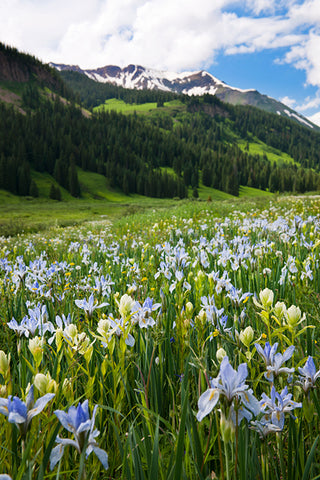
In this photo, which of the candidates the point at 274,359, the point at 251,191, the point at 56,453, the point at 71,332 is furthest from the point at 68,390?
the point at 251,191

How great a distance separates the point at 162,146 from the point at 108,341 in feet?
456

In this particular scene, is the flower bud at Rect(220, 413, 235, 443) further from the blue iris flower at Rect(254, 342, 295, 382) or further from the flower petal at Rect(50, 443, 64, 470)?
the flower petal at Rect(50, 443, 64, 470)

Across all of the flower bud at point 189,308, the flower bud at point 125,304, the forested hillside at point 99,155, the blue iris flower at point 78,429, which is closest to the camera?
the blue iris flower at point 78,429

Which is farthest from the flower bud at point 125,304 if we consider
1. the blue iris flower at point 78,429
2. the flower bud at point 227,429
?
the flower bud at point 227,429

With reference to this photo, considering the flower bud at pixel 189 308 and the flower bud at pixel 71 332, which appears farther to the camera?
the flower bud at pixel 189 308

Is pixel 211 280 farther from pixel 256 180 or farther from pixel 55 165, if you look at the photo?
pixel 256 180

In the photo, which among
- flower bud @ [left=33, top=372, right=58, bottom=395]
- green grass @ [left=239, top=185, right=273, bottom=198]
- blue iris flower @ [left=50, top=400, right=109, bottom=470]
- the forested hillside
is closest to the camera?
blue iris flower @ [left=50, top=400, right=109, bottom=470]

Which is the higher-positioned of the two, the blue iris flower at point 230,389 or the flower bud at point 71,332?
the blue iris flower at point 230,389

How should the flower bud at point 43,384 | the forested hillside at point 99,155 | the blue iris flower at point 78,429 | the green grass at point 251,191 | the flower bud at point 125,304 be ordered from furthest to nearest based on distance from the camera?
the green grass at point 251,191 < the forested hillside at point 99,155 < the flower bud at point 125,304 < the flower bud at point 43,384 < the blue iris flower at point 78,429

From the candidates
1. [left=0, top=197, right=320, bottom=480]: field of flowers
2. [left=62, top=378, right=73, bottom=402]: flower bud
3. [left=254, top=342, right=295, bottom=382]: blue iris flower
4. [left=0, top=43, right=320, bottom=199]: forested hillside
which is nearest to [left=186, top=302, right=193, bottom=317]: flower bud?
[left=0, top=197, right=320, bottom=480]: field of flowers

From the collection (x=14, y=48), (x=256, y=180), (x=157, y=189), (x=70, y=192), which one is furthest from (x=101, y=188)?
(x=14, y=48)

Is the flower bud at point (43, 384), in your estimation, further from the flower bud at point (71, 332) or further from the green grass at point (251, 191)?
the green grass at point (251, 191)

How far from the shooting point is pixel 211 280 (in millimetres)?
2527

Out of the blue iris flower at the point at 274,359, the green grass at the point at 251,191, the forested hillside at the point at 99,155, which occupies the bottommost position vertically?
the blue iris flower at the point at 274,359
